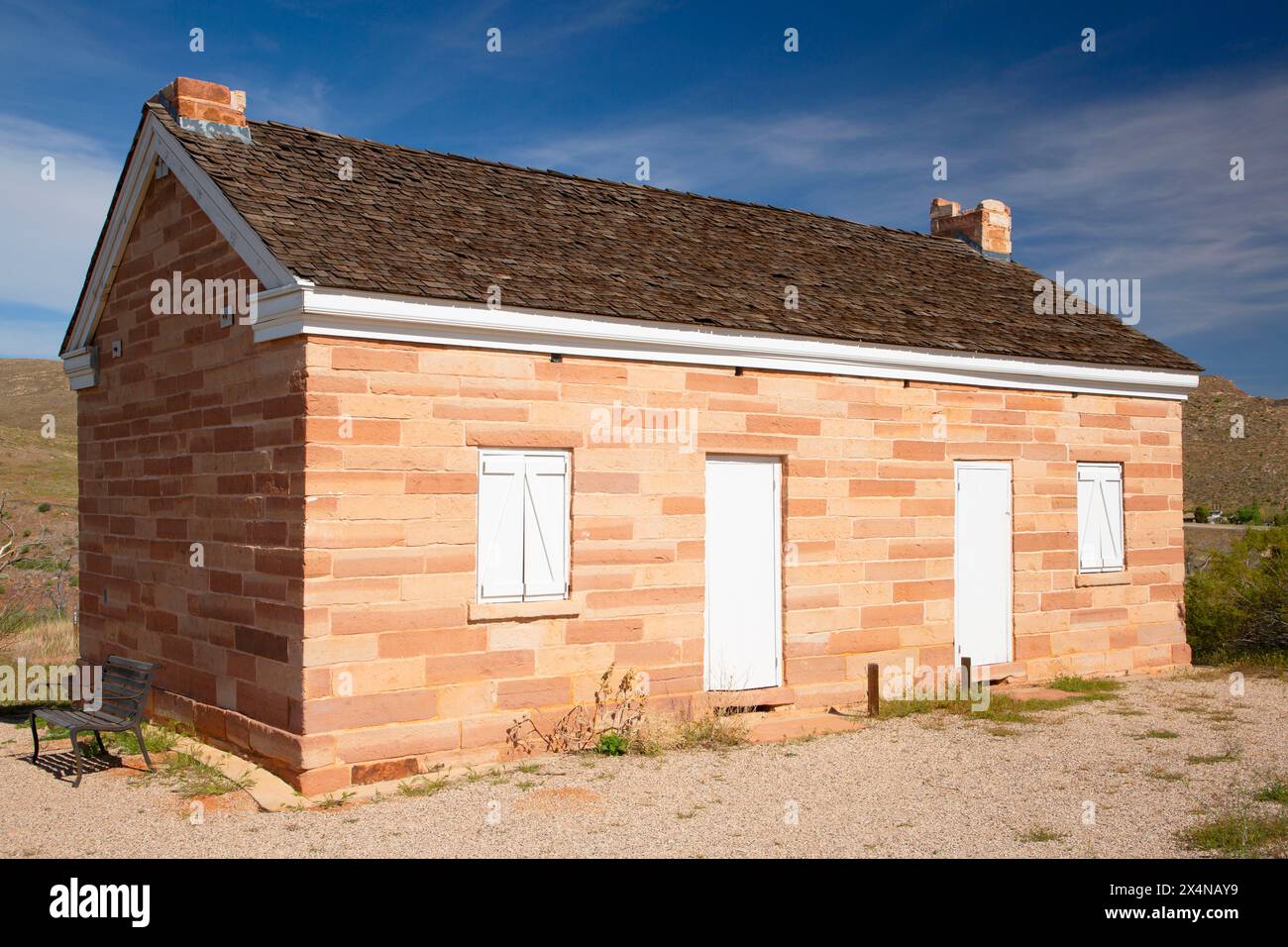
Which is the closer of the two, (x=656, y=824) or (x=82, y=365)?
(x=656, y=824)

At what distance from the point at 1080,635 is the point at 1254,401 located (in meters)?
50.7

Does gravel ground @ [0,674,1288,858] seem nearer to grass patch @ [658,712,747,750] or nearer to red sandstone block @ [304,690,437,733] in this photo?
grass patch @ [658,712,747,750]

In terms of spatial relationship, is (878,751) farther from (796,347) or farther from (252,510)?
(252,510)

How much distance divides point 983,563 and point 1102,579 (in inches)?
78.9

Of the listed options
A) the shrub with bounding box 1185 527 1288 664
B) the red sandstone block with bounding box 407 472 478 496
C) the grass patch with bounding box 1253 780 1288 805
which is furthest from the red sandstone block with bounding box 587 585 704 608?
the shrub with bounding box 1185 527 1288 664

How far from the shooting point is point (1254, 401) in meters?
56.2

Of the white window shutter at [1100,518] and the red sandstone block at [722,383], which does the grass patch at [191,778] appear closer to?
the red sandstone block at [722,383]

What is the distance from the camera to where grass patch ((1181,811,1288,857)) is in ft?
21.1

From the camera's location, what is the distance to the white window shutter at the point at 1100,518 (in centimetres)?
1324

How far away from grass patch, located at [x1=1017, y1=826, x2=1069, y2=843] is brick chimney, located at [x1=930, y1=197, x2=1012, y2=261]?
11.3 m

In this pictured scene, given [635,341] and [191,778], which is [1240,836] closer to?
[635,341]

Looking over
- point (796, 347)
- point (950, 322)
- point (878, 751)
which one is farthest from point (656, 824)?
point (950, 322)

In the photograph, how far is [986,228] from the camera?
16516mm

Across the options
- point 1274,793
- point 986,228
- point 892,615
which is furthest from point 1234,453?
point 1274,793
